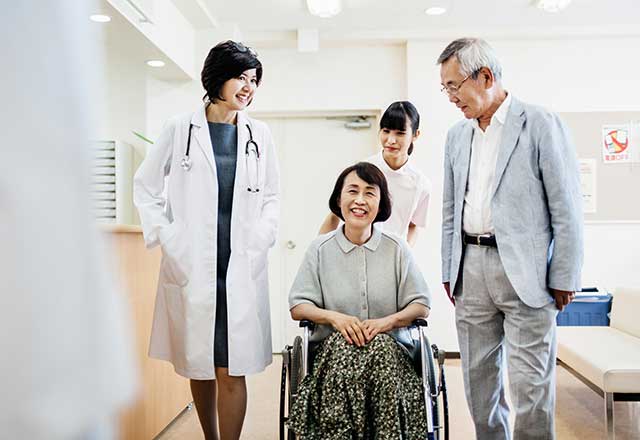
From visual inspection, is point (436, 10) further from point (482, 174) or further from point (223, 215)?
point (223, 215)

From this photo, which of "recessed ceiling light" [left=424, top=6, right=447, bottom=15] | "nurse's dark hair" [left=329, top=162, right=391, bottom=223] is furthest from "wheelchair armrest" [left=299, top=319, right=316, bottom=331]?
"recessed ceiling light" [left=424, top=6, right=447, bottom=15]

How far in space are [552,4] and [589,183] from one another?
1418mm

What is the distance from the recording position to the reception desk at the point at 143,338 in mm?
2299

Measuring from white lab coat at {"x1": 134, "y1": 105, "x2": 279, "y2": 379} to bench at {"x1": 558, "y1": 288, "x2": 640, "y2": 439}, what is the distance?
139 cm

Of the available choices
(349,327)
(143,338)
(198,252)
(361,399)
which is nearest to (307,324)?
(349,327)

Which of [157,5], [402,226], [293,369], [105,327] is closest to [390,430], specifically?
[293,369]

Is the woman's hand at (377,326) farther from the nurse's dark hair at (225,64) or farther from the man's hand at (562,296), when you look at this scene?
the nurse's dark hair at (225,64)

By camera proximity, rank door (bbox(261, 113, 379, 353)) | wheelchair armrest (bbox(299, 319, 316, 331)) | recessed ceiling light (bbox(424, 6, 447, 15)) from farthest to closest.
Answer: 1. door (bbox(261, 113, 379, 353))
2. recessed ceiling light (bbox(424, 6, 447, 15))
3. wheelchair armrest (bbox(299, 319, 316, 331))

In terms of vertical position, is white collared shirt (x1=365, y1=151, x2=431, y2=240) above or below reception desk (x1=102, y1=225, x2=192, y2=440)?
above

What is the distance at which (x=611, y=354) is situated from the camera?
2.78m

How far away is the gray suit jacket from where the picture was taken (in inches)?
72.7

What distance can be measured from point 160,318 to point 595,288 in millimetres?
3418

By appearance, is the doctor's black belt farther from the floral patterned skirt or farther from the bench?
the bench

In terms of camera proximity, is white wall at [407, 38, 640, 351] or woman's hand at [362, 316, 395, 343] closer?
woman's hand at [362, 316, 395, 343]
